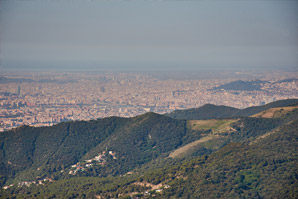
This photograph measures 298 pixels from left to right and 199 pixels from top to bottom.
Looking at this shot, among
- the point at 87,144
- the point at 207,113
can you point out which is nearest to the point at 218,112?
the point at 207,113

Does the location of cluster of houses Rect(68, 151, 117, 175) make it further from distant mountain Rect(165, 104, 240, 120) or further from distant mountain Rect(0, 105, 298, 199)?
distant mountain Rect(165, 104, 240, 120)

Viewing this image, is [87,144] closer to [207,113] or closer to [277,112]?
[277,112]

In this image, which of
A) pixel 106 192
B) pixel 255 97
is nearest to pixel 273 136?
pixel 106 192

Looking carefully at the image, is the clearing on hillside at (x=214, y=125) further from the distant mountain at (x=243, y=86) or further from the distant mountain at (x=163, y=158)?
the distant mountain at (x=243, y=86)

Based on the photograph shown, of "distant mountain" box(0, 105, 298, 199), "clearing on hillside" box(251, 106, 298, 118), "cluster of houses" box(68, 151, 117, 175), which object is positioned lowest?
"cluster of houses" box(68, 151, 117, 175)

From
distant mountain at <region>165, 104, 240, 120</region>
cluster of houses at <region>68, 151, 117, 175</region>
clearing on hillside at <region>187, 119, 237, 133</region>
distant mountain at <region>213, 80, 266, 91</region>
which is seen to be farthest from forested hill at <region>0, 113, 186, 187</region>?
distant mountain at <region>213, 80, 266, 91</region>

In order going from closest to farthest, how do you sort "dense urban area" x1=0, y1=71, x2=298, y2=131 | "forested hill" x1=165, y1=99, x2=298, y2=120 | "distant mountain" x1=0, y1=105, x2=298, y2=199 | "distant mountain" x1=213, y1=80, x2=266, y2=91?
"distant mountain" x1=0, y1=105, x2=298, y2=199
"forested hill" x1=165, y1=99, x2=298, y2=120
"dense urban area" x1=0, y1=71, x2=298, y2=131
"distant mountain" x1=213, y1=80, x2=266, y2=91

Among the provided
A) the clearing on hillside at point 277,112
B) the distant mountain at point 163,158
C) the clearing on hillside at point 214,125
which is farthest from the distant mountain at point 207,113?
the distant mountain at point 163,158
